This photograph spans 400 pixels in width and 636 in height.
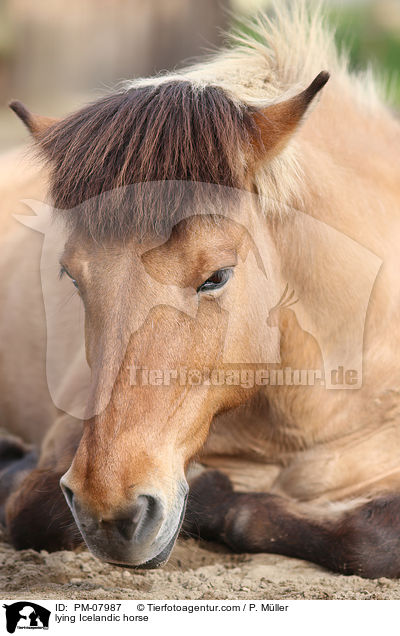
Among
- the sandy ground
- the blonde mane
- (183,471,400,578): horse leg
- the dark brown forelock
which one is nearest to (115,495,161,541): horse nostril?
the sandy ground

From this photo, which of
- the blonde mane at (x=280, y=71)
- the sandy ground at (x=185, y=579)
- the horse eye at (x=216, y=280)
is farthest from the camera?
the blonde mane at (x=280, y=71)

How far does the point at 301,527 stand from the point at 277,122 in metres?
1.55

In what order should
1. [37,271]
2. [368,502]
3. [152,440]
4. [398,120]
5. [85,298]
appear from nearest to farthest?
[152,440]
[85,298]
[368,502]
[398,120]
[37,271]

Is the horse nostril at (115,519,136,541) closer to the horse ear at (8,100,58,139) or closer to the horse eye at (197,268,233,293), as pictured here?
the horse eye at (197,268,233,293)

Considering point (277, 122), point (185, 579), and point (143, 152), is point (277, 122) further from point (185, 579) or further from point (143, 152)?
point (185, 579)

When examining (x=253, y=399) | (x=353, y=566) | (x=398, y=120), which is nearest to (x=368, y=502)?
(x=353, y=566)

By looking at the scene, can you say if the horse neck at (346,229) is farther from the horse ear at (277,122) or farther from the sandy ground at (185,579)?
the sandy ground at (185,579)

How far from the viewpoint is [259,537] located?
119 inches

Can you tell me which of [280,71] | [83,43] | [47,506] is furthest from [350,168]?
[83,43]

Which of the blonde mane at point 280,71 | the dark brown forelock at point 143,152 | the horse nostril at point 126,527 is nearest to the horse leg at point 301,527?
the horse nostril at point 126,527

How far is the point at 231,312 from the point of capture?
8.23ft

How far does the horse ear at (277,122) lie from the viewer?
8.21 ft
